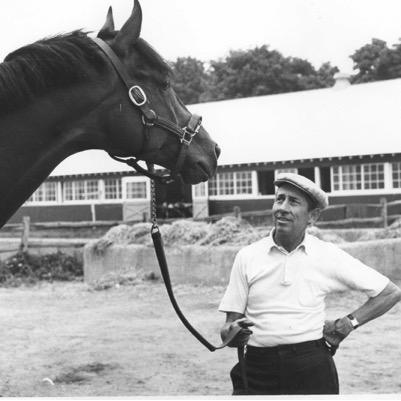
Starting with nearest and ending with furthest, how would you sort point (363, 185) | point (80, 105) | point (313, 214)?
point (80, 105)
point (313, 214)
point (363, 185)

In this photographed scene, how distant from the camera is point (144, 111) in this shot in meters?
2.70

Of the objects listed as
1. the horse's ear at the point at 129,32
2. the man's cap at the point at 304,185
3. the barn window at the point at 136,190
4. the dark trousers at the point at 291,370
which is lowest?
the dark trousers at the point at 291,370

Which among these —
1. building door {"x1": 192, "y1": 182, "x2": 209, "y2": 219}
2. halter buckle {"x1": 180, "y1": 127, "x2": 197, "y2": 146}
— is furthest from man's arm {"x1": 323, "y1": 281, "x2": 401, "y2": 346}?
building door {"x1": 192, "y1": 182, "x2": 209, "y2": 219}

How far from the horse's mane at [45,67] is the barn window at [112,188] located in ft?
69.9

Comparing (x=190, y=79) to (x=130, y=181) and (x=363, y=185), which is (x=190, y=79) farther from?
(x=363, y=185)

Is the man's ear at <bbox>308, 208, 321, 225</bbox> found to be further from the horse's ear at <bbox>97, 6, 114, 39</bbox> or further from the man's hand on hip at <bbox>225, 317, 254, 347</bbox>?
the horse's ear at <bbox>97, 6, 114, 39</bbox>

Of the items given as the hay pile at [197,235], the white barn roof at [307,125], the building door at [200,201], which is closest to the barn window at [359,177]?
the white barn roof at [307,125]

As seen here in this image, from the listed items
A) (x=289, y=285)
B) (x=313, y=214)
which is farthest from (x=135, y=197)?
(x=289, y=285)

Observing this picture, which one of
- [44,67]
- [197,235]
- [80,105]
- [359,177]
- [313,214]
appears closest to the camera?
[44,67]

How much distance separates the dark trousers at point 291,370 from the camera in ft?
8.70

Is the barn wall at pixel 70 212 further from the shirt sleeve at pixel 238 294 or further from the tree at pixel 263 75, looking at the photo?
the shirt sleeve at pixel 238 294

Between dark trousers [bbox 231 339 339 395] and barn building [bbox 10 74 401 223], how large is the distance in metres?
16.4

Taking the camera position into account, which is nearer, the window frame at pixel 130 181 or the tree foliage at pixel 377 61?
the window frame at pixel 130 181

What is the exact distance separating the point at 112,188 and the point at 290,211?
70.7ft
